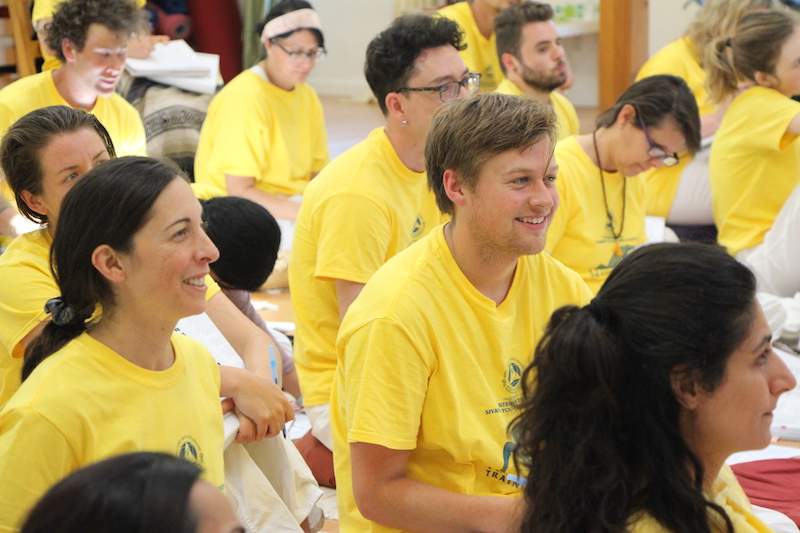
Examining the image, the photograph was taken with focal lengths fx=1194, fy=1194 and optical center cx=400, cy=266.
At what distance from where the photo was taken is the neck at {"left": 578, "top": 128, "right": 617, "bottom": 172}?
326 cm

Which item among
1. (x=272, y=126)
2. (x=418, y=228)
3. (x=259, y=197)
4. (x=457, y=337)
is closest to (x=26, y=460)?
(x=457, y=337)

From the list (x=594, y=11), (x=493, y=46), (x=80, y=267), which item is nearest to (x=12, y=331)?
(x=80, y=267)

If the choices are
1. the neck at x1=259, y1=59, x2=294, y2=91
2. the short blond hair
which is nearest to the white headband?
the neck at x1=259, y1=59, x2=294, y2=91

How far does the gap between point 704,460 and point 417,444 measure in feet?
1.77

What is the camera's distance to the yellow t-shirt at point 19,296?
6.85ft

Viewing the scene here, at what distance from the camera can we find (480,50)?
541 cm

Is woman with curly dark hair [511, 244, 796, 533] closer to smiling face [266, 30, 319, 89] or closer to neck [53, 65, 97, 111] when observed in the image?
neck [53, 65, 97, 111]

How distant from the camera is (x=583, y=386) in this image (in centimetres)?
136

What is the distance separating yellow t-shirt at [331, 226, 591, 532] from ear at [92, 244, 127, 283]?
36 cm

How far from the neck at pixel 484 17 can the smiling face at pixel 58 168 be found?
3415 millimetres

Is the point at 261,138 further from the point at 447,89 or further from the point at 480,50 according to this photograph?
the point at 447,89

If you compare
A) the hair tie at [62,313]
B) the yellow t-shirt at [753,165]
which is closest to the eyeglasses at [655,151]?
the yellow t-shirt at [753,165]

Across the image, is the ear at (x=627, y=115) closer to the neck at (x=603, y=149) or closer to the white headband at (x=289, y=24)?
the neck at (x=603, y=149)

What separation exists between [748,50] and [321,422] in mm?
2230
